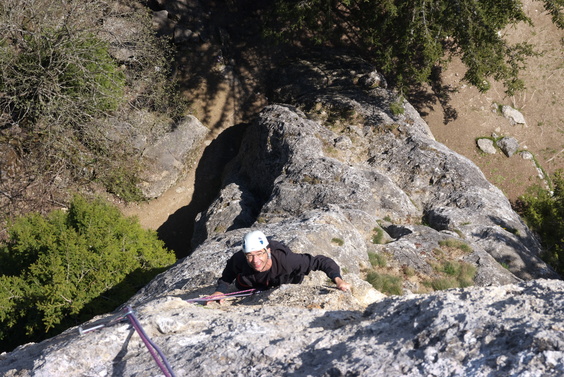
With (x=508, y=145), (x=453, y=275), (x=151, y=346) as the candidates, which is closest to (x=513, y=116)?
(x=508, y=145)

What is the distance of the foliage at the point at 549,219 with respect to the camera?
1354 cm

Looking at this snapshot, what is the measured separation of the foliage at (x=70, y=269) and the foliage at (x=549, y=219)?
1066 centimetres

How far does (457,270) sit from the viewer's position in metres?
10.3

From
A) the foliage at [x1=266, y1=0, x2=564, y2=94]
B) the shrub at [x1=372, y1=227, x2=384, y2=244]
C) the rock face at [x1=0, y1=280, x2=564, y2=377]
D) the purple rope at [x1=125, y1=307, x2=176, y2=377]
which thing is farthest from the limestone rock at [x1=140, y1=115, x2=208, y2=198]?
the purple rope at [x1=125, y1=307, x2=176, y2=377]

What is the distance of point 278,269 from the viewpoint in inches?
243

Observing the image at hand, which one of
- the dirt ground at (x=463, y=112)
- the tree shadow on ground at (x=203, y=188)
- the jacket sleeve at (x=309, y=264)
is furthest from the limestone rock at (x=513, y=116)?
the jacket sleeve at (x=309, y=264)

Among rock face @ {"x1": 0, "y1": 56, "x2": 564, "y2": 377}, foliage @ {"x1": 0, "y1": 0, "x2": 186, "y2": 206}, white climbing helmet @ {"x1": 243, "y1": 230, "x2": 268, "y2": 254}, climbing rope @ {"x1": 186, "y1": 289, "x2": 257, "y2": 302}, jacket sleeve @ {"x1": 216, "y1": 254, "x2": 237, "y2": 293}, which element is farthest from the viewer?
foliage @ {"x1": 0, "y1": 0, "x2": 186, "y2": 206}

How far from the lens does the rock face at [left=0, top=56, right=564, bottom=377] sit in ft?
13.0

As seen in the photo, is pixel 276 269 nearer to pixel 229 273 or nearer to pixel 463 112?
pixel 229 273

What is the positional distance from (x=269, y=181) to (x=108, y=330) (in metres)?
9.77

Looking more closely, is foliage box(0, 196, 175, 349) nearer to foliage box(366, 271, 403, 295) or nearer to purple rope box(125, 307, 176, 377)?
foliage box(366, 271, 403, 295)

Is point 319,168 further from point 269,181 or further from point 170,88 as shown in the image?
point 170,88

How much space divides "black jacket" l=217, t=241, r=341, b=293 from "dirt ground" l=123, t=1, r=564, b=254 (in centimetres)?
1187

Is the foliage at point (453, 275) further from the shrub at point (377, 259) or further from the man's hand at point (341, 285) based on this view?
the man's hand at point (341, 285)
